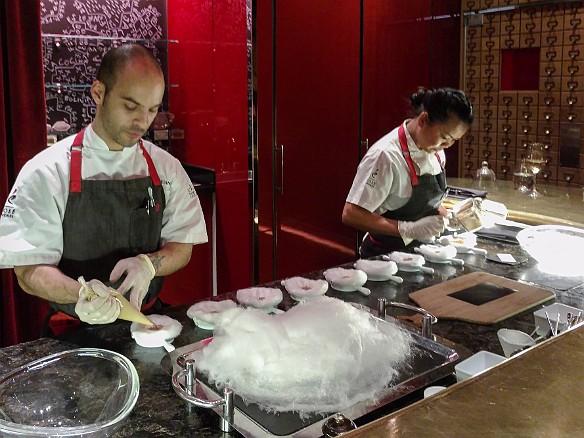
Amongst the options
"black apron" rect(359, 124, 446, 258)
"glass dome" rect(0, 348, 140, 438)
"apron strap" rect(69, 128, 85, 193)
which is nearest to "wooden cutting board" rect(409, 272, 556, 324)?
"black apron" rect(359, 124, 446, 258)

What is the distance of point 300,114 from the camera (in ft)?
13.3

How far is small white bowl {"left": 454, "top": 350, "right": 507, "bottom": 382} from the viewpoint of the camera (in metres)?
1.40

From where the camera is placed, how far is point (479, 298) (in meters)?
2.03

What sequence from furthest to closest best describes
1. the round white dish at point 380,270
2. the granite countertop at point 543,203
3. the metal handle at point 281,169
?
1. the metal handle at point 281,169
2. the granite countertop at point 543,203
3. the round white dish at point 380,270

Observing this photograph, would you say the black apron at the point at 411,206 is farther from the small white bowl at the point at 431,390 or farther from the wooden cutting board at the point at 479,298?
the small white bowl at the point at 431,390

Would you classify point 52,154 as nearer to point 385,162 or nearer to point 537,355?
point 385,162

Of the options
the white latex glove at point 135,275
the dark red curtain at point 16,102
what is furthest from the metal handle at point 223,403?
the dark red curtain at point 16,102

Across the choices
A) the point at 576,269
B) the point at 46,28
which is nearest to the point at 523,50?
the point at 576,269

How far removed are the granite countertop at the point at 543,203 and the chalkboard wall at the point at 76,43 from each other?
2524 millimetres

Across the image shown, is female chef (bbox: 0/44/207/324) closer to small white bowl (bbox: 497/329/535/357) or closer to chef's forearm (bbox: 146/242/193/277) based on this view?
chef's forearm (bbox: 146/242/193/277)

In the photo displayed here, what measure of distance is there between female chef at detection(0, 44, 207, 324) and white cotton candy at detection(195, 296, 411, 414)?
2.00 ft

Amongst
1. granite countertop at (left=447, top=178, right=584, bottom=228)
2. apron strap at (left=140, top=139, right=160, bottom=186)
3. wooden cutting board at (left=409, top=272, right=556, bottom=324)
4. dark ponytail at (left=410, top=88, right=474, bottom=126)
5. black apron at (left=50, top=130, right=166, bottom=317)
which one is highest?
dark ponytail at (left=410, top=88, right=474, bottom=126)

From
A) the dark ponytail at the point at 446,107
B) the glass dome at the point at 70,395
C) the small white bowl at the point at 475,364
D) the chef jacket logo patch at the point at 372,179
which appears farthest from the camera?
the chef jacket logo patch at the point at 372,179

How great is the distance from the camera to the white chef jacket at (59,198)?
6.35 feet
